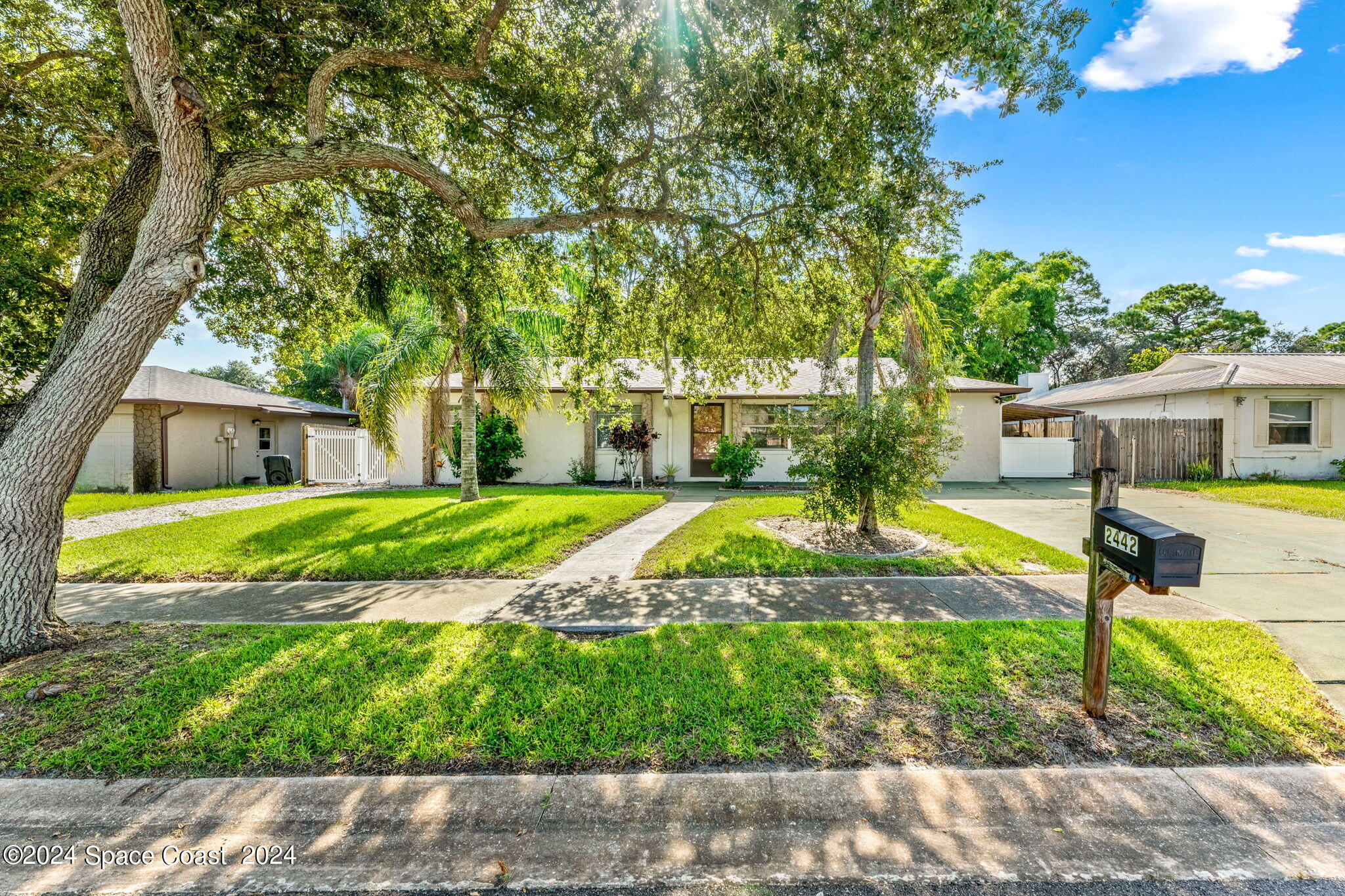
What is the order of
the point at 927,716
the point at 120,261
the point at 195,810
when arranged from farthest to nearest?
the point at 120,261 → the point at 927,716 → the point at 195,810

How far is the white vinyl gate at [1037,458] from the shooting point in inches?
685

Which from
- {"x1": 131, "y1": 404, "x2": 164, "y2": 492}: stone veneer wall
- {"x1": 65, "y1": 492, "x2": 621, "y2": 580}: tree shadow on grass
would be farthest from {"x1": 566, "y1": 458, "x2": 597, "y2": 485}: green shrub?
{"x1": 131, "y1": 404, "x2": 164, "y2": 492}: stone veneer wall

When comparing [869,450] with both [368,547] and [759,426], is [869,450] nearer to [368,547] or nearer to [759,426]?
[368,547]

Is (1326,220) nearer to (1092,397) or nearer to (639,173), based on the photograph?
(1092,397)

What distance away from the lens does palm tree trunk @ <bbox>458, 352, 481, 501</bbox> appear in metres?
11.2

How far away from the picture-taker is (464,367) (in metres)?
11.2

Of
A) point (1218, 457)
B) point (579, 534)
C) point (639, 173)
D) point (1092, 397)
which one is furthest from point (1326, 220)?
point (579, 534)

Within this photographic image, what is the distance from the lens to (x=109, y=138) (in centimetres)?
600

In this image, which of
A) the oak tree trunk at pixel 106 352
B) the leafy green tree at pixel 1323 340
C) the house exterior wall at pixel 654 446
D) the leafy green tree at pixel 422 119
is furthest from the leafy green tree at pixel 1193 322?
the oak tree trunk at pixel 106 352

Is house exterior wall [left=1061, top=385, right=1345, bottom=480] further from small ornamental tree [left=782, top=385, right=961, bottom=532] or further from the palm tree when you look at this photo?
the palm tree

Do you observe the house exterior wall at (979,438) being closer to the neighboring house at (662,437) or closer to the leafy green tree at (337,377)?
the neighboring house at (662,437)

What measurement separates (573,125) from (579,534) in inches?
212

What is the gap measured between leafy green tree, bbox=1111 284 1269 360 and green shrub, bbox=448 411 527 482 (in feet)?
140

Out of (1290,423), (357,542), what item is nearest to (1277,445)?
(1290,423)
